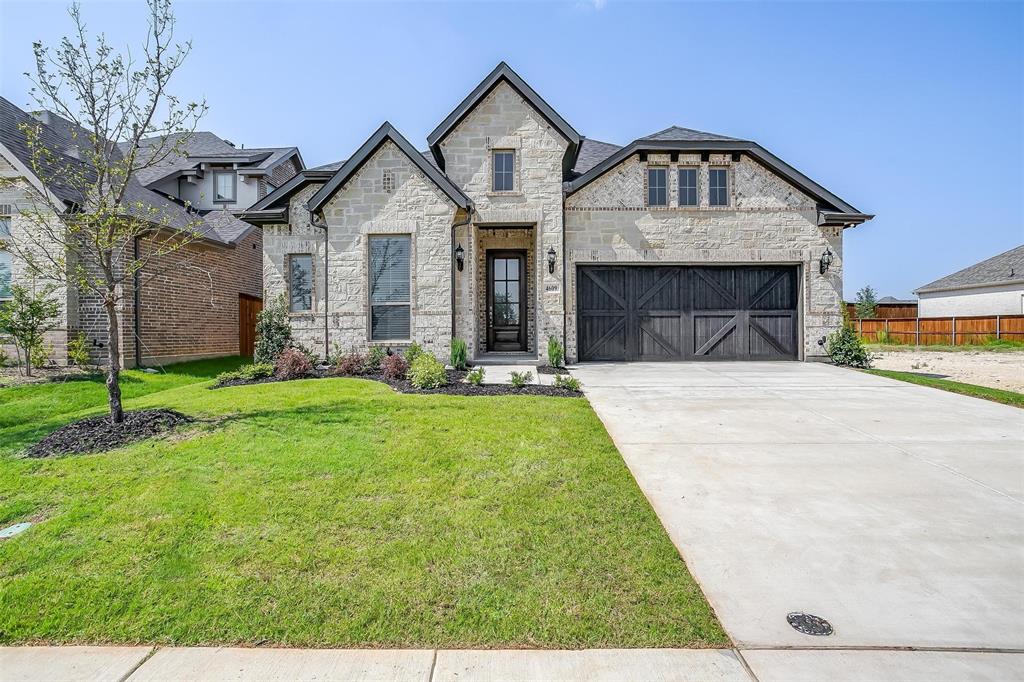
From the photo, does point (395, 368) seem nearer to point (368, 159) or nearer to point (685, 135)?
point (368, 159)

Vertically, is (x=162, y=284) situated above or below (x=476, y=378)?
above

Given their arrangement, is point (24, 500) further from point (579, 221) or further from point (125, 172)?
point (579, 221)

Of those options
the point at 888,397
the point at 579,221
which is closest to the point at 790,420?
the point at 888,397

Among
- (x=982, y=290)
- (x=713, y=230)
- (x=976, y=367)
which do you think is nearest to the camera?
(x=713, y=230)

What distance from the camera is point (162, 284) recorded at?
489 inches

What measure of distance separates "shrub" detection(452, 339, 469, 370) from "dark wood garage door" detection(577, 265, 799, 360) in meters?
3.30

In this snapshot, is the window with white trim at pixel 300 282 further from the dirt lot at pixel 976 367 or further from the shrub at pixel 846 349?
the dirt lot at pixel 976 367

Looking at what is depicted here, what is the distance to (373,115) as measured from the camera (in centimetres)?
1148

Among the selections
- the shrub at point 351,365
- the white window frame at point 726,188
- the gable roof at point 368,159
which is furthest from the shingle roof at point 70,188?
the white window frame at point 726,188

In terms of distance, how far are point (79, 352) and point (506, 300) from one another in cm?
990

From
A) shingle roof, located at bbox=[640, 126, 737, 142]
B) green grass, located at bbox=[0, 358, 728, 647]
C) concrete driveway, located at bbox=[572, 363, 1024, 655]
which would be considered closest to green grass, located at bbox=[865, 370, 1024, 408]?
concrete driveway, located at bbox=[572, 363, 1024, 655]

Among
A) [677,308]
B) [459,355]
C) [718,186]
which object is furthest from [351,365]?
[718,186]

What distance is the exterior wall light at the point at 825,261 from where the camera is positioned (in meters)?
12.2

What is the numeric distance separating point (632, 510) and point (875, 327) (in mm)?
26276
